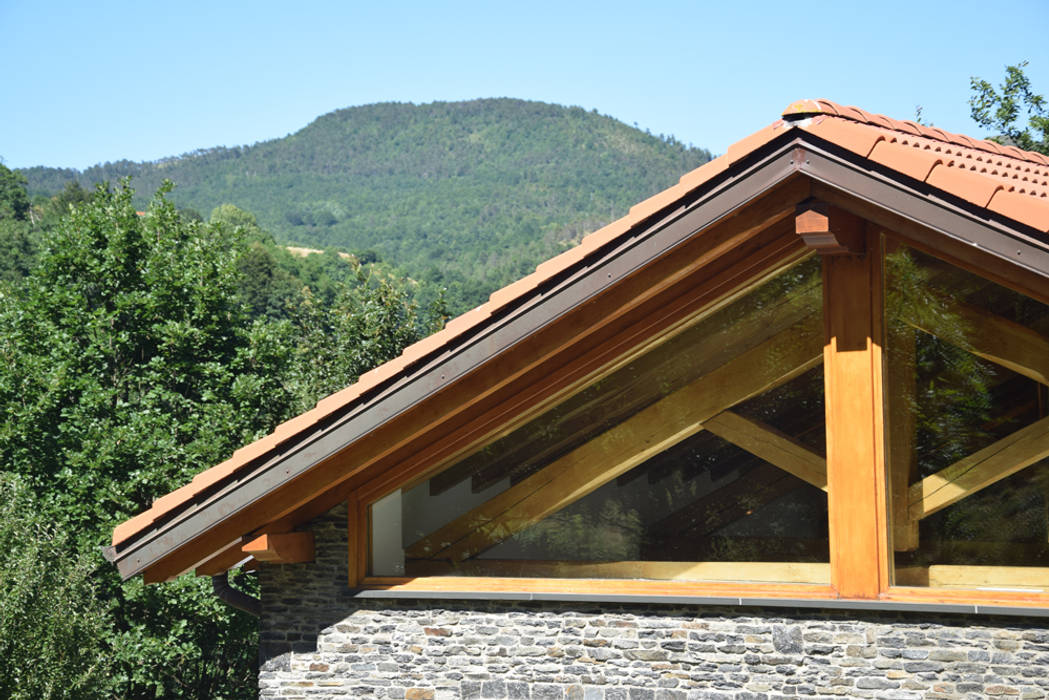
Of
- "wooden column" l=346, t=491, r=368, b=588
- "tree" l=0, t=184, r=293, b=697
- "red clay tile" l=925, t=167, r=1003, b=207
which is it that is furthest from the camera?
"tree" l=0, t=184, r=293, b=697

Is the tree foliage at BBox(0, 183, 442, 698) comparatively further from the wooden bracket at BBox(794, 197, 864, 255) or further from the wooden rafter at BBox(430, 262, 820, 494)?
the wooden bracket at BBox(794, 197, 864, 255)

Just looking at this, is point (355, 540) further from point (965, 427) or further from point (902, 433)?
point (965, 427)

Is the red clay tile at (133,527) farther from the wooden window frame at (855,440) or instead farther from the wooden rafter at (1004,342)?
the wooden rafter at (1004,342)

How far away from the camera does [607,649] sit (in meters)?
5.89

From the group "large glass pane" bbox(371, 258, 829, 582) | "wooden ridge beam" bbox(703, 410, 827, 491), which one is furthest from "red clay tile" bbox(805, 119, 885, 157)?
"wooden ridge beam" bbox(703, 410, 827, 491)

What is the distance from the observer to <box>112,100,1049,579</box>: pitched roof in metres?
4.72

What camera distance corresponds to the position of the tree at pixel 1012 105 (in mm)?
18859

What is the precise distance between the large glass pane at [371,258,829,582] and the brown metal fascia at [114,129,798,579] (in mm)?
857

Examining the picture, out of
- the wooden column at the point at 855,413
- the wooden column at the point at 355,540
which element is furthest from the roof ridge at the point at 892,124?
the wooden column at the point at 355,540

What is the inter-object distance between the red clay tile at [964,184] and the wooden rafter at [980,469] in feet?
4.47

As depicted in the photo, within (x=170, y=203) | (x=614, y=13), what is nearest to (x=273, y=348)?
(x=170, y=203)

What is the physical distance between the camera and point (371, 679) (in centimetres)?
621

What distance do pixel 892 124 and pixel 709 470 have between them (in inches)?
112

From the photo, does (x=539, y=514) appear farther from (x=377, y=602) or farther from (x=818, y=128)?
(x=818, y=128)
